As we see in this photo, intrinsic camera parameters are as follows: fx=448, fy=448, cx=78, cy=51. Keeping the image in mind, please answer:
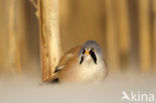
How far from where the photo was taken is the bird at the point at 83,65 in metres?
1.30

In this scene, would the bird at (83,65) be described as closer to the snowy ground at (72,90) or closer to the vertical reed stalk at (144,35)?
the snowy ground at (72,90)

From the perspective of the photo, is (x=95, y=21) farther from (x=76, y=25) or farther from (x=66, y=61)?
(x=66, y=61)

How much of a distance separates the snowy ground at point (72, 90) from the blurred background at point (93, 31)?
30 millimetres

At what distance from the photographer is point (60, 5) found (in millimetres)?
1406

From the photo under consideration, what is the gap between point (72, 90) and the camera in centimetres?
138

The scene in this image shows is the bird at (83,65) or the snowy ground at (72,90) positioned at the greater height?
the bird at (83,65)

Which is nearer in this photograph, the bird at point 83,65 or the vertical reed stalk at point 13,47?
the bird at point 83,65

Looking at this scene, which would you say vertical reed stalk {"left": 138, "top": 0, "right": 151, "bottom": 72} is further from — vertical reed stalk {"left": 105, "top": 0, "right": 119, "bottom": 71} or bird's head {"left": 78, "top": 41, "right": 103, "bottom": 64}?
bird's head {"left": 78, "top": 41, "right": 103, "bottom": 64}

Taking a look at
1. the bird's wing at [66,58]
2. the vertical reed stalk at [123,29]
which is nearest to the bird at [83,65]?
the bird's wing at [66,58]

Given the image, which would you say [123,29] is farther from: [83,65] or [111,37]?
[83,65]

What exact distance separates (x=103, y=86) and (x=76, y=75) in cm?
10

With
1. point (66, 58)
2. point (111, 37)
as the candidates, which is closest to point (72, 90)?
point (66, 58)

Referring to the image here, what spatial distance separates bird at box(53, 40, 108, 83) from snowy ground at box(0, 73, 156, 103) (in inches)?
1.5

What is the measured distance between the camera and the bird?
1296mm
